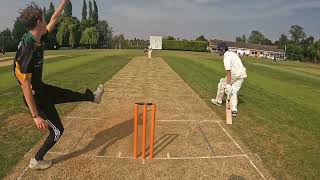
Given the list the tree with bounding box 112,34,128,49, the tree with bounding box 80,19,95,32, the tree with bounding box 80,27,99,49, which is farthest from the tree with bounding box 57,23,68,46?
the tree with bounding box 112,34,128,49

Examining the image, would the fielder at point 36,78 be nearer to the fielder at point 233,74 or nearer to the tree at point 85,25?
the fielder at point 233,74

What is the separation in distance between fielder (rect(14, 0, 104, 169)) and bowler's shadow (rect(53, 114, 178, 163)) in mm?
854

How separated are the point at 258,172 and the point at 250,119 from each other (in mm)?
4650

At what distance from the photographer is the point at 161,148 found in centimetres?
792

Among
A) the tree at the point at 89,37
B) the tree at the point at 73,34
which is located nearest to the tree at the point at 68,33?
the tree at the point at 73,34

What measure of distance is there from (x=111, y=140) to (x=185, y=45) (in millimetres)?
94933

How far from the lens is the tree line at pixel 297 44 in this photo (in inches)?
4496

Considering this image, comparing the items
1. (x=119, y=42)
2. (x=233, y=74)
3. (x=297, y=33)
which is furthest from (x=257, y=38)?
(x=233, y=74)

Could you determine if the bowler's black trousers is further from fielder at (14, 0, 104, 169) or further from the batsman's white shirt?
the batsman's white shirt

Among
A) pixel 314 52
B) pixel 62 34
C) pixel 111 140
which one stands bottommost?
pixel 111 140

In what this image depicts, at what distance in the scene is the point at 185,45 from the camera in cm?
10200

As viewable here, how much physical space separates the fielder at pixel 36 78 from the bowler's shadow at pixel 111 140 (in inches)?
33.6

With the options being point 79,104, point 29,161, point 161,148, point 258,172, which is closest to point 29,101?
point 29,161

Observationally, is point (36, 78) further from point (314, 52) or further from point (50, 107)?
point (314, 52)
